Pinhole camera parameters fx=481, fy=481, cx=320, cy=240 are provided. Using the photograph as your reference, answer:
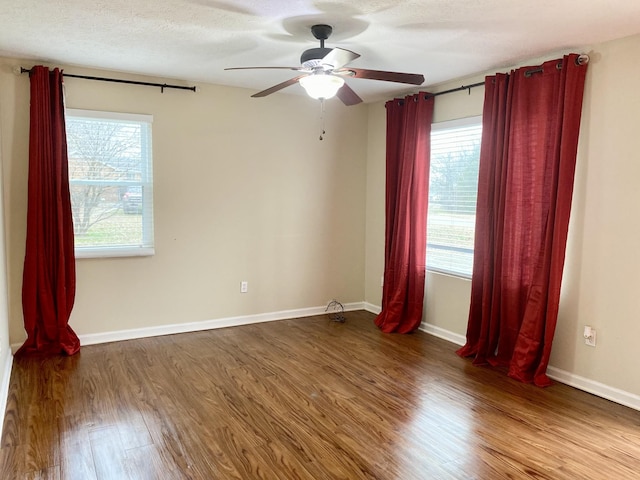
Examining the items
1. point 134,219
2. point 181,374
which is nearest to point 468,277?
point 181,374

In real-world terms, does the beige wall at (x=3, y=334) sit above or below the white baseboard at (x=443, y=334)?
above

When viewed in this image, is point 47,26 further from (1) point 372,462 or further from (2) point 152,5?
(1) point 372,462

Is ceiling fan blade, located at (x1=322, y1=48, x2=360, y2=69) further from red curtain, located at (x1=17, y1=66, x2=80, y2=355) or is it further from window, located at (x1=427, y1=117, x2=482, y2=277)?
red curtain, located at (x1=17, y1=66, x2=80, y2=355)

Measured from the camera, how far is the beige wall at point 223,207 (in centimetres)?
414

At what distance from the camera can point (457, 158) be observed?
4.43 meters

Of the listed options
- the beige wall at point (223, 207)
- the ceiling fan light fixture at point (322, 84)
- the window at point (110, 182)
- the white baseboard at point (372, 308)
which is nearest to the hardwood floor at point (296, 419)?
the beige wall at point (223, 207)

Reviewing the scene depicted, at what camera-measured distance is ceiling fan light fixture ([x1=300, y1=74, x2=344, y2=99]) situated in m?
2.97

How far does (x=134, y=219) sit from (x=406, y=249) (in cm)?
261

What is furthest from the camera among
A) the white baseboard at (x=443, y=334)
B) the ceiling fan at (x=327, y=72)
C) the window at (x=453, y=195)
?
the white baseboard at (x=443, y=334)

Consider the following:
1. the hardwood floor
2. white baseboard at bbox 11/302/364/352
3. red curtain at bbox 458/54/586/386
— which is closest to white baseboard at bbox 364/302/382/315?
white baseboard at bbox 11/302/364/352

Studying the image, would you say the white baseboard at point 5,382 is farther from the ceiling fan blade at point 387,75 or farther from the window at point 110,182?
the ceiling fan blade at point 387,75

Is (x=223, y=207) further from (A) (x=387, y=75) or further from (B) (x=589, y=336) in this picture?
(B) (x=589, y=336)

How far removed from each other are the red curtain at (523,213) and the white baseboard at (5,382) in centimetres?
333

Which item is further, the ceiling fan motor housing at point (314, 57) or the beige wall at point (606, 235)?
the beige wall at point (606, 235)
